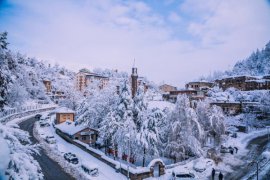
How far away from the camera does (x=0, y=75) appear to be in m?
11.9

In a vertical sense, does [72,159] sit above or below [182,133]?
below

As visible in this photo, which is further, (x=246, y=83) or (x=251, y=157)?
(x=246, y=83)

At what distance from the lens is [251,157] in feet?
120

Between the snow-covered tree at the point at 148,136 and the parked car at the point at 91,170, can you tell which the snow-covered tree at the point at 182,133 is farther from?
the parked car at the point at 91,170

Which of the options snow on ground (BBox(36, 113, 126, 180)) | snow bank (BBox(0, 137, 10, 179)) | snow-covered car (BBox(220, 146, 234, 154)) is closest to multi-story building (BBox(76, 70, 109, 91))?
snow on ground (BBox(36, 113, 126, 180))

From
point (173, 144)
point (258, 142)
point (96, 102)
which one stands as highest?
point (96, 102)

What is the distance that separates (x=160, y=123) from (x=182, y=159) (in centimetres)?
692

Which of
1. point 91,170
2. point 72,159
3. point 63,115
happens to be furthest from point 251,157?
point 63,115

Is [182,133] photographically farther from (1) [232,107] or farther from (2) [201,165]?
(1) [232,107]

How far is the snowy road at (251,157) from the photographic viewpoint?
28.0 metres

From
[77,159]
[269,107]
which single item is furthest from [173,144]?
[269,107]

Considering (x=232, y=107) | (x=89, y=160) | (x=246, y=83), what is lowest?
(x=89, y=160)

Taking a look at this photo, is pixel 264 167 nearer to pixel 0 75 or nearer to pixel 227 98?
pixel 0 75

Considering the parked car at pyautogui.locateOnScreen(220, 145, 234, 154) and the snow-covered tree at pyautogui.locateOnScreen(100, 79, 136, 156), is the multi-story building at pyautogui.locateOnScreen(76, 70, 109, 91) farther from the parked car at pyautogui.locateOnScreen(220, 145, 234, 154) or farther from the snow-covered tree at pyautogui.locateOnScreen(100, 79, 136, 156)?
the parked car at pyautogui.locateOnScreen(220, 145, 234, 154)
